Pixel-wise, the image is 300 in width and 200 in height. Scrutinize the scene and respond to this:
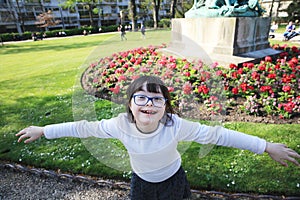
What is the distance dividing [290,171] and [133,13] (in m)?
31.1

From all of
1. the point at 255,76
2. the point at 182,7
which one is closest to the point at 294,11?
the point at 182,7

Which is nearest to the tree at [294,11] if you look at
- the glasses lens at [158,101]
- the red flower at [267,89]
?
the red flower at [267,89]

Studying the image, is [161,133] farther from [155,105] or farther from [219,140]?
[219,140]

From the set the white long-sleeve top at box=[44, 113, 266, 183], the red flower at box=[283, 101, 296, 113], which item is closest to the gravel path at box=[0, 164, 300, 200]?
the white long-sleeve top at box=[44, 113, 266, 183]

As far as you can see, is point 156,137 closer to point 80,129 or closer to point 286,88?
point 80,129

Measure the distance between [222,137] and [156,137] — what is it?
506 millimetres

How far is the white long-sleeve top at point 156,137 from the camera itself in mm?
1638

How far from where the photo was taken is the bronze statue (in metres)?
6.97

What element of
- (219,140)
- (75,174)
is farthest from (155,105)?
(75,174)

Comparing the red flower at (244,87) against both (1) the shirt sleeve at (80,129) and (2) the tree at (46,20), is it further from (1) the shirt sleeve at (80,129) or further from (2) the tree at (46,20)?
(2) the tree at (46,20)

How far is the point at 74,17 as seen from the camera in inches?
2377

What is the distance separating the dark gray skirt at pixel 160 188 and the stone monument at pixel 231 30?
5140 millimetres

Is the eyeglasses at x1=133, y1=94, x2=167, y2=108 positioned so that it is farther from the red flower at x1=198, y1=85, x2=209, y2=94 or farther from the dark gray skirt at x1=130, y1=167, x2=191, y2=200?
the red flower at x1=198, y1=85, x2=209, y2=94

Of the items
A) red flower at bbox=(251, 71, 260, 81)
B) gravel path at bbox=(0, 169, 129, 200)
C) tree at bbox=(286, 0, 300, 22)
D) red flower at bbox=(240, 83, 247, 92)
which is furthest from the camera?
tree at bbox=(286, 0, 300, 22)
